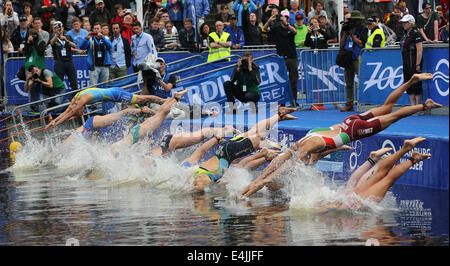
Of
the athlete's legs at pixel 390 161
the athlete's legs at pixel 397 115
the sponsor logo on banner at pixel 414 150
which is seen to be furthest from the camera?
the sponsor logo on banner at pixel 414 150

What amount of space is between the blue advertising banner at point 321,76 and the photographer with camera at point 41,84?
616 cm

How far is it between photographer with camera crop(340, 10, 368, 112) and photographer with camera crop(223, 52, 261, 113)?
6.51 feet

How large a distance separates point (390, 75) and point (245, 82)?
3.03 meters

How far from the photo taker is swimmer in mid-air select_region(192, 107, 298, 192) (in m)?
11.8

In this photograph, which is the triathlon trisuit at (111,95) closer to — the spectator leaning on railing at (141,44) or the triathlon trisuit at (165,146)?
the triathlon trisuit at (165,146)

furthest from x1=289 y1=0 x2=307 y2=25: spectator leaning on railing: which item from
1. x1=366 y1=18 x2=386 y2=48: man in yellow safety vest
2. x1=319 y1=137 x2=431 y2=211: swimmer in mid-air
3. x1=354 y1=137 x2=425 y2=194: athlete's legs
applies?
x1=354 y1=137 x2=425 y2=194: athlete's legs

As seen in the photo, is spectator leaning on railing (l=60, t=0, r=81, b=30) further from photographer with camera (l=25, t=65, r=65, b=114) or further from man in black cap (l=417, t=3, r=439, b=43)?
man in black cap (l=417, t=3, r=439, b=43)

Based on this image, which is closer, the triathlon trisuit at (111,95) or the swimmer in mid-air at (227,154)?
the swimmer in mid-air at (227,154)

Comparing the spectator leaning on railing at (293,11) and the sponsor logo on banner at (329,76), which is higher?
the spectator leaning on railing at (293,11)

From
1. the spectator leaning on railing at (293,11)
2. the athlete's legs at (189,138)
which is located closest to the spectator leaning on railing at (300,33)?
the spectator leaning on railing at (293,11)

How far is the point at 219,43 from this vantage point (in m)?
19.1

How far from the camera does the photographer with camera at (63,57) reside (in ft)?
63.3

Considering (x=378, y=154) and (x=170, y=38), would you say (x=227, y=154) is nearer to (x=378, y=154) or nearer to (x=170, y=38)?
(x=378, y=154)
